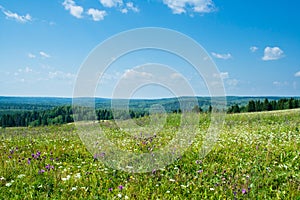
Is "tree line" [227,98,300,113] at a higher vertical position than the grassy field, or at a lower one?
higher

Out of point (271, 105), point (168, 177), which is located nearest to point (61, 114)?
point (271, 105)

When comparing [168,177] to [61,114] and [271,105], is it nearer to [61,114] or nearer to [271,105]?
[271,105]

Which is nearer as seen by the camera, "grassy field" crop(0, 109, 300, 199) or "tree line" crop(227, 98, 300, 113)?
"grassy field" crop(0, 109, 300, 199)

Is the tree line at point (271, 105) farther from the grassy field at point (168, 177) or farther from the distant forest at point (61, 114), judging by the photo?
the grassy field at point (168, 177)

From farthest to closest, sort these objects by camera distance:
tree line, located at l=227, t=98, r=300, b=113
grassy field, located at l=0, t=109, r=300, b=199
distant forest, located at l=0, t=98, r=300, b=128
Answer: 1. distant forest, located at l=0, t=98, r=300, b=128
2. tree line, located at l=227, t=98, r=300, b=113
3. grassy field, located at l=0, t=109, r=300, b=199

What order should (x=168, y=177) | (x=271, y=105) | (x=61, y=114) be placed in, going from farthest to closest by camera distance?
(x=61, y=114)
(x=271, y=105)
(x=168, y=177)

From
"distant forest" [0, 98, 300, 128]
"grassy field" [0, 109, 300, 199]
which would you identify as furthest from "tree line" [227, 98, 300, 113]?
"grassy field" [0, 109, 300, 199]

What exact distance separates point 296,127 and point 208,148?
6.92 m

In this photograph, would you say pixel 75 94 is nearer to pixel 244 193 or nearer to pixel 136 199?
pixel 136 199

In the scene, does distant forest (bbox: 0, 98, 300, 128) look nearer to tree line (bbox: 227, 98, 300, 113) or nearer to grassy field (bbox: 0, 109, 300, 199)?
tree line (bbox: 227, 98, 300, 113)

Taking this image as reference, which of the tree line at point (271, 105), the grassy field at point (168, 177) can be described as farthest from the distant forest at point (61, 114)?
the grassy field at point (168, 177)

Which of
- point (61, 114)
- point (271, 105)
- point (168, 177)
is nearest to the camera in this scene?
point (168, 177)

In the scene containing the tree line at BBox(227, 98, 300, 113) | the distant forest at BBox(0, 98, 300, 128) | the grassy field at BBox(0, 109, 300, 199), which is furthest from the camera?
the distant forest at BBox(0, 98, 300, 128)

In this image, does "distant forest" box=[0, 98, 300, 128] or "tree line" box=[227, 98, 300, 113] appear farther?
"distant forest" box=[0, 98, 300, 128]
